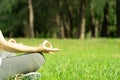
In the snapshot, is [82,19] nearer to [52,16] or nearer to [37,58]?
[52,16]

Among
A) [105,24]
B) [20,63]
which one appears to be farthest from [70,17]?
[20,63]

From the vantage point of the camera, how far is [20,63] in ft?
19.6

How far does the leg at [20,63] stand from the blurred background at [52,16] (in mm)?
30490

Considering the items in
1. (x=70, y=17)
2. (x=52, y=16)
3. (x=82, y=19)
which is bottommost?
(x=70, y=17)

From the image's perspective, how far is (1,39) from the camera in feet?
19.0

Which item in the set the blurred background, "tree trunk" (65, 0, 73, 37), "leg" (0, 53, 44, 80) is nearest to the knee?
"leg" (0, 53, 44, 80)

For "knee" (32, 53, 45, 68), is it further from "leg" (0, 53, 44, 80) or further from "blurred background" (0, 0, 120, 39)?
"blurred background" (0, 0, 120, 39)

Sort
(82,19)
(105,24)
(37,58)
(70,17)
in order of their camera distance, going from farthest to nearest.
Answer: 1. (105,24)
2. (70,17)
3. (82,19)
4. (37,58)

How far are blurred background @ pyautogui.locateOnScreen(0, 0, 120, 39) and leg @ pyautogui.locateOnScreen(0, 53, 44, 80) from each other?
30490 mm

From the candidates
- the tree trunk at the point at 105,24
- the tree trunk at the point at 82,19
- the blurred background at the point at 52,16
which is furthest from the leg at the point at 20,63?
the tree trunk at the point at 105,24

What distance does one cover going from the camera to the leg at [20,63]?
19.6 feet

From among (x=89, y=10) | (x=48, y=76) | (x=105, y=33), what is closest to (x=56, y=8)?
(x=89, y=10)

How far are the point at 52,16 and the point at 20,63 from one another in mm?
35110

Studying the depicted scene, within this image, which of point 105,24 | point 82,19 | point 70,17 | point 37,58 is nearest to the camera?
point 37,58
